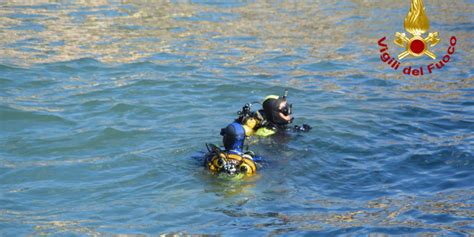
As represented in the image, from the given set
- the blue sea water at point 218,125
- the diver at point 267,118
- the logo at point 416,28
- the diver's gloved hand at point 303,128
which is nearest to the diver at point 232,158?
the blue sea water at point 218,125

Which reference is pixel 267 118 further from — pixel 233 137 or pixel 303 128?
pixel 233 137

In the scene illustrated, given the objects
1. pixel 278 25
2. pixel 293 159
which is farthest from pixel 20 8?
pixel 293 159

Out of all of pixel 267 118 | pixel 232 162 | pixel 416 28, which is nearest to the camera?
pixel 232 162

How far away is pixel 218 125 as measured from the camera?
11789 mm

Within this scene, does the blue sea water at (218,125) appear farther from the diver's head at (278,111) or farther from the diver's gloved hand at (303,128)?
the diver's head at (278,111)

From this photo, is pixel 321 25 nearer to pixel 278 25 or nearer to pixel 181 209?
pixel 278 25

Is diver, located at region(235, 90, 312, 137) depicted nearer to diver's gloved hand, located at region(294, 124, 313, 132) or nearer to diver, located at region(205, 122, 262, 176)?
diver's gloved hand, located at region(294, 124, 313, 132)

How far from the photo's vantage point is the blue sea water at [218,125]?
26.3 feet

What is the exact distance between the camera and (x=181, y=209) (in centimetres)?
823

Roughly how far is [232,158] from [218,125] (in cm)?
302

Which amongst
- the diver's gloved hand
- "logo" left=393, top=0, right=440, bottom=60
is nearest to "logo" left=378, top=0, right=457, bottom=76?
"logo" left=393, top=0, right=440, bottom=60

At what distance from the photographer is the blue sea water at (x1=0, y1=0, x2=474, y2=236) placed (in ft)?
26.3

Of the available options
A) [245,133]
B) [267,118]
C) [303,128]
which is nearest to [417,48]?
[303,128]

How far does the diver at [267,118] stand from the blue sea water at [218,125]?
18 centimetres
